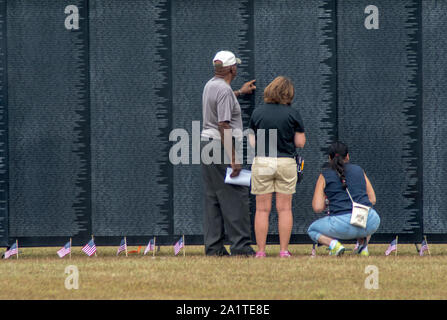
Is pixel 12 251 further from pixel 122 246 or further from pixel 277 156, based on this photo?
pixel 277 156

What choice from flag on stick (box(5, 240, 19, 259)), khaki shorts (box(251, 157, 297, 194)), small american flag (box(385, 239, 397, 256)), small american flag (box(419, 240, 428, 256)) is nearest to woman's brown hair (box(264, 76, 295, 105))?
khaki shorts (box(251, 157, 297, 194))

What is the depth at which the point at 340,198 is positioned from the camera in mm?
8891

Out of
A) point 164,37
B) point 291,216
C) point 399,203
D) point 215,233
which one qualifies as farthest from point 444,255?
point 164,37

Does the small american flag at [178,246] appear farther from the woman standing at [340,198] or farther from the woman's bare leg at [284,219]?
the woman standing at [340,198]

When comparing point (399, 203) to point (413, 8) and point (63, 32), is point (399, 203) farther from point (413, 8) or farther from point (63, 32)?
point (63, 32)

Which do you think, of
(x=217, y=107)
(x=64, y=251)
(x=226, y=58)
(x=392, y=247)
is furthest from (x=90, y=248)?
(x=392, y=247)

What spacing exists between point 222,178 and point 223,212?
343 millimetres

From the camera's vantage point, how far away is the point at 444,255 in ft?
30.5

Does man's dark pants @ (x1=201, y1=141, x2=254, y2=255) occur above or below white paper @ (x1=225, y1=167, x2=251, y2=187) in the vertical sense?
below

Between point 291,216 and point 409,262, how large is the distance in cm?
131

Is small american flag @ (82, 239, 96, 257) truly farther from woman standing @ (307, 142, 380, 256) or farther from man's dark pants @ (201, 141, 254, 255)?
woman standing @ (307, 142, 380, 256)

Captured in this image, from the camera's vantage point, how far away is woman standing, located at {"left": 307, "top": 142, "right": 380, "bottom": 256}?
8.81 metres

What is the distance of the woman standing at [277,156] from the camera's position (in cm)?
870

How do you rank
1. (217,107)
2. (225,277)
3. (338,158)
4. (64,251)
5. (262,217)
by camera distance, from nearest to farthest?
(225,277), (217,107), (262,217), (338,158), (64,251)
